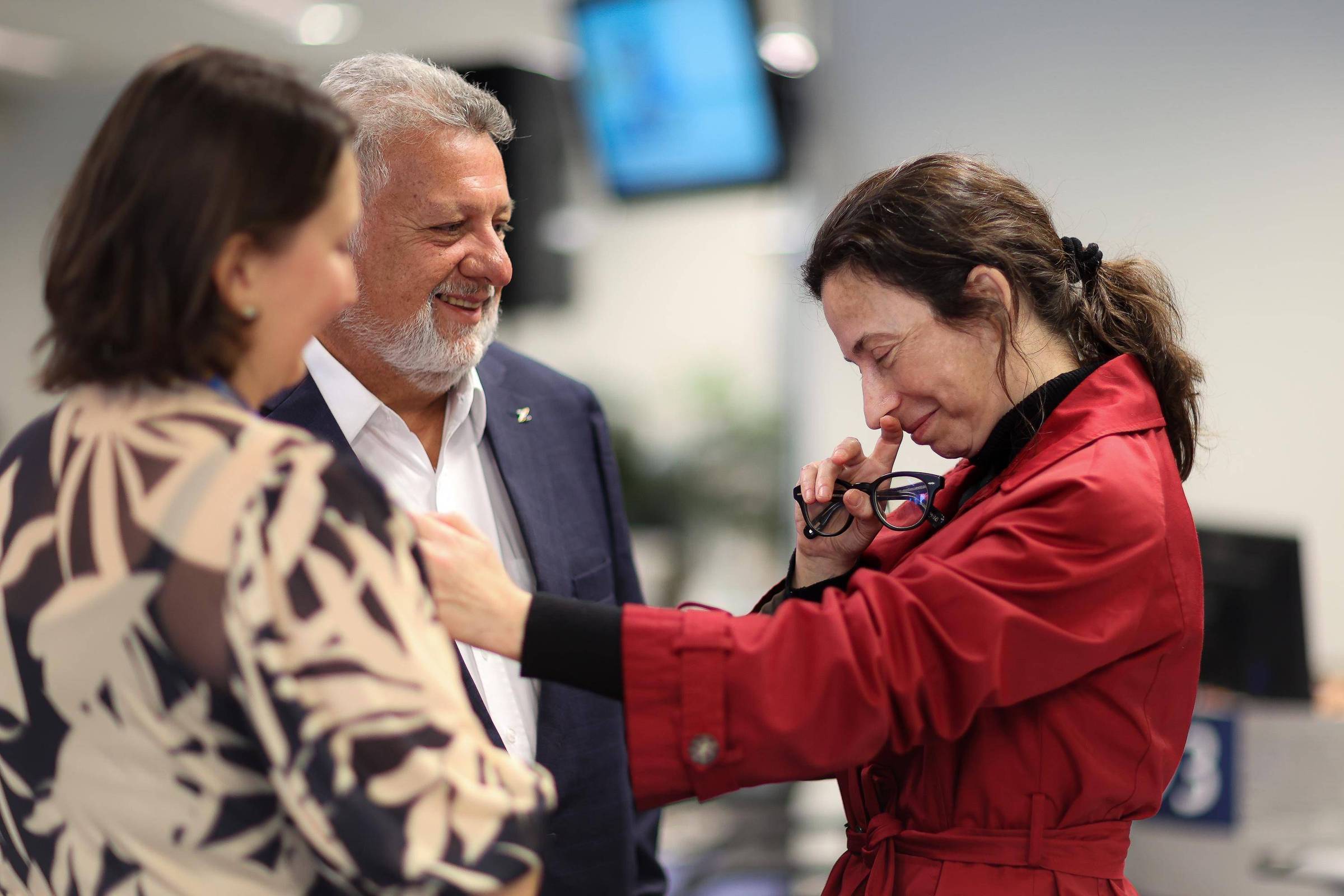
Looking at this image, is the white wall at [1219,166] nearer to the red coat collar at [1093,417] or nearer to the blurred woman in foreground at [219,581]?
the red coat collar at [1093,417]

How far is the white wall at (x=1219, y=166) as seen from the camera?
12.0ft

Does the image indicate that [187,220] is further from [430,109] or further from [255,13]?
[255,13]

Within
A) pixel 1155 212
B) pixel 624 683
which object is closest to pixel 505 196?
pixel 624 683

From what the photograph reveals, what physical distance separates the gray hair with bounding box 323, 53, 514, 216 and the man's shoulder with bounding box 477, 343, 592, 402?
1.18ft

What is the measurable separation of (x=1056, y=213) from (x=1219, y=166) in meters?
0.55

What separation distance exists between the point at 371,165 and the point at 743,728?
3.52 ft

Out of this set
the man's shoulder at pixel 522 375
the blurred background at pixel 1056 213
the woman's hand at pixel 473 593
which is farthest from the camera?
the blurred background at pixel 1056 213

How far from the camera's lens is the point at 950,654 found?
118 centimetres

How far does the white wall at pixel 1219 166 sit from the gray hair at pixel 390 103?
7.31 feet

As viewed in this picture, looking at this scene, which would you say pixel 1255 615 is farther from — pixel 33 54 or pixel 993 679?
pixel 33 54

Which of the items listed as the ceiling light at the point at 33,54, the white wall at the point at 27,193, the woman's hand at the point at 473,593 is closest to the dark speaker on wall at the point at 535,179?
the ceiling light at the point at 33,54

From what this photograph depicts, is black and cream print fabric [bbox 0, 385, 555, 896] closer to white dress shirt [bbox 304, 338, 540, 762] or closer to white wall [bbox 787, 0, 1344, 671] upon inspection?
white dress shirt [bbox 304, 338, 540, 762]

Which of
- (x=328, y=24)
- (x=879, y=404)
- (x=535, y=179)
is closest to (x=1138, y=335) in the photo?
(x=879, y=404)

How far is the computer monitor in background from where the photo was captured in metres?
3.12
